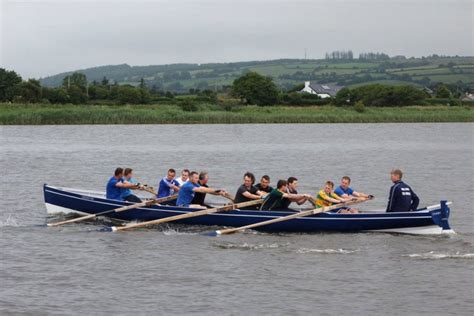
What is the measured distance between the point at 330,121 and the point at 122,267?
56.9 meters

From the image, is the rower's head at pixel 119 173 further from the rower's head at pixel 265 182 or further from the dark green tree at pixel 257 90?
the dark green tree at pixel 257 90

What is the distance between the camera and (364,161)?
43.9 m

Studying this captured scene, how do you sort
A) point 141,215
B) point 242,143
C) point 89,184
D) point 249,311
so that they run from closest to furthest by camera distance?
point 249,311 → point 141,215 → point 89,184 → point 242,143

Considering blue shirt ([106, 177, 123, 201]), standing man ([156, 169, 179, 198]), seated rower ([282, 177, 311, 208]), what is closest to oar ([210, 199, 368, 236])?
seated rower ([282, 177, 311, 208])

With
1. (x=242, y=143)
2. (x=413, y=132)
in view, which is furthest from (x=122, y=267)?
(x=413, y=132)

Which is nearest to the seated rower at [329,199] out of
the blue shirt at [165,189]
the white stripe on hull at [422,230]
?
the white stripe on hull at [422,230]

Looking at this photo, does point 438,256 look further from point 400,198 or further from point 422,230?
point 400,198

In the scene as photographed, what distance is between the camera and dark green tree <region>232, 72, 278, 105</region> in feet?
292

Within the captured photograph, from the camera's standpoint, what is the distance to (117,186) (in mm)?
22859

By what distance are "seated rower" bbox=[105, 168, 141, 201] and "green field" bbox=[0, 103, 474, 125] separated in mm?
39525

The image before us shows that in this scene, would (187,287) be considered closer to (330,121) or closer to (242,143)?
(242,143)

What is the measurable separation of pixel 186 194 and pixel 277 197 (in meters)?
2.36

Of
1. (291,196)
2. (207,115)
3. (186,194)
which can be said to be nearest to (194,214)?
(186,194)

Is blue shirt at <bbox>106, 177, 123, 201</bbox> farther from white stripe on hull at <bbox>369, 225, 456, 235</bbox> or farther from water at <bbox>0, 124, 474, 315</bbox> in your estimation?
white stripe on hull at <bbox>369, 225, 456, 235</bbox>
